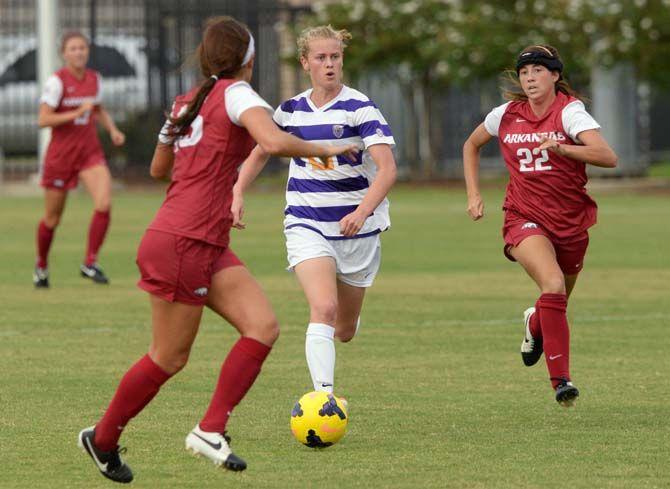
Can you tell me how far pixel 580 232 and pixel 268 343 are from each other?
2810mm

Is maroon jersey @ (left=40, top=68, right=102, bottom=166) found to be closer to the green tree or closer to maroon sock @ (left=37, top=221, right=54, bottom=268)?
maroon sock @ (left=37, top=221, right=54, bottom=268)

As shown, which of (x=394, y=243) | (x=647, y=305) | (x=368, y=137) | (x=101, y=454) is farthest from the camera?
(x=394, y=243)

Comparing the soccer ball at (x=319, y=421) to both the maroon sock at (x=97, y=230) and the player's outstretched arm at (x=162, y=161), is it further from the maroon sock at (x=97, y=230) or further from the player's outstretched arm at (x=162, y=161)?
the maroon sock at (x=97, y=230)

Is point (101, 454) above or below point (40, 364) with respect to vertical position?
above

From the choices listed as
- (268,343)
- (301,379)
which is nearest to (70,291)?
(301,379)

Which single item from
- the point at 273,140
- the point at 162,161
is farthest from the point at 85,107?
the point at 273,140

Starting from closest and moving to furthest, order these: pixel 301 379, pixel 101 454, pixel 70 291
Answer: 1. pixel 101 454
2. pixel 301 379
3. pixel 70 291

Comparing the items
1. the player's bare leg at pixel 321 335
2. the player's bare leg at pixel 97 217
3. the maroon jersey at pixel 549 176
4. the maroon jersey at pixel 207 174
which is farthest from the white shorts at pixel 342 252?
the player's bare leg at pixel 97 217

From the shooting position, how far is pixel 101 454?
6867 mm

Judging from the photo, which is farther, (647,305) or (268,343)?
(647,305)

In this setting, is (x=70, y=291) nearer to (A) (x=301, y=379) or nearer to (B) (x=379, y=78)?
(A) (x=301, y=379)

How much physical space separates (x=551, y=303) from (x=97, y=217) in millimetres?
7883

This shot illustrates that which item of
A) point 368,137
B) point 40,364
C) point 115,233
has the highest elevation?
point 368,137

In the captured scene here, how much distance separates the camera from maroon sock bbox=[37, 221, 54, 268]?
15805mm
